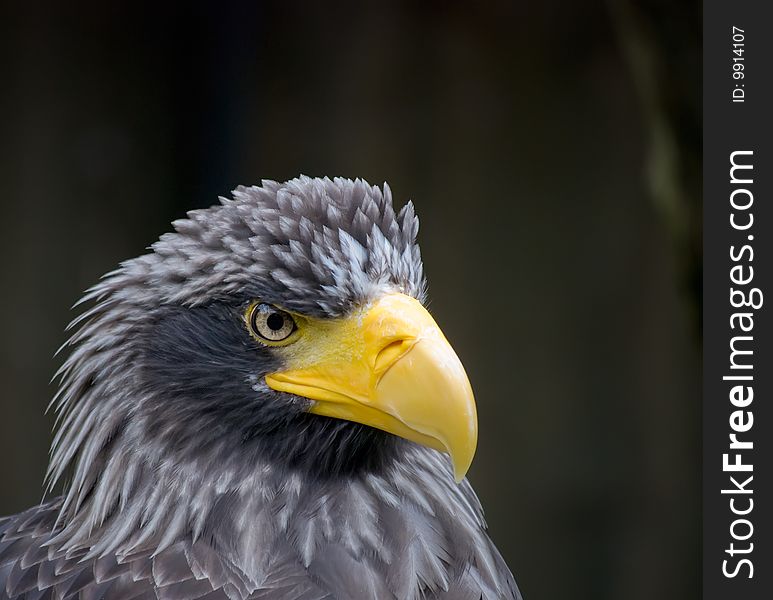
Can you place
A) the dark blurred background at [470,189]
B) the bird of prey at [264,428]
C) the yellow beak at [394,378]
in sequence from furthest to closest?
the dark blurred background at [470,189] → the bird of prey at [264,428] → the yellow beak at [394,378]

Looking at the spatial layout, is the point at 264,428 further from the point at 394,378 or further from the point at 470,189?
the point at 470,189

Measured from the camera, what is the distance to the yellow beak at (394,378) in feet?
6.86

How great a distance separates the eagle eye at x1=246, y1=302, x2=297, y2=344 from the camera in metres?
2.30

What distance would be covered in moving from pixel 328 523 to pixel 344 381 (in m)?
0.35

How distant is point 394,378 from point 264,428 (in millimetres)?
379

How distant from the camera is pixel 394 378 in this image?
2137 millimetres

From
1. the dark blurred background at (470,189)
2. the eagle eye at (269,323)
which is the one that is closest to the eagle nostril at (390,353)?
the eagle eye at (269,323)

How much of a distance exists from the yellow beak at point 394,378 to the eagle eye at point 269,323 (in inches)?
2.4

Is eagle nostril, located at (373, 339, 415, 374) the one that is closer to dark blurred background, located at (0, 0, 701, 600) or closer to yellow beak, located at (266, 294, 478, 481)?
yellow beak, located at (266, 294, 478, 481)

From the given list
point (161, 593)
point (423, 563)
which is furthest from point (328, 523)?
point (161, 593)

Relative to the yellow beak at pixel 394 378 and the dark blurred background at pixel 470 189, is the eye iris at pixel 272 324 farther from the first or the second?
the dark blurred background at pixel 470 189

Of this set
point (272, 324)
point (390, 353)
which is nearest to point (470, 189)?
point (272, 324)

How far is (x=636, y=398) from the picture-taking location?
16.9ft

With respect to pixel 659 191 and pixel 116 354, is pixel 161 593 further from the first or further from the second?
pixel 659 191
